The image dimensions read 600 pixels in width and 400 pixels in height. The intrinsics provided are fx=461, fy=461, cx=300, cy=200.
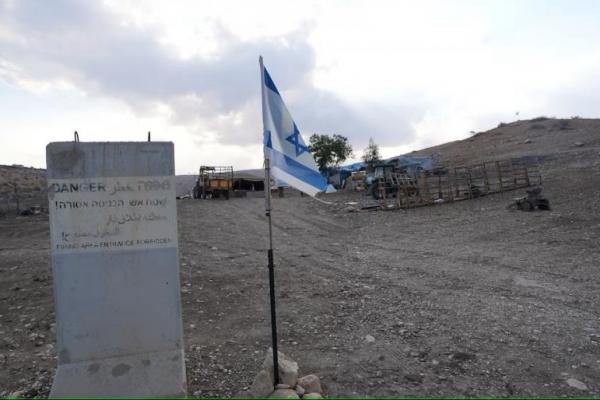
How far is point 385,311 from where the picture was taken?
5.98 meters

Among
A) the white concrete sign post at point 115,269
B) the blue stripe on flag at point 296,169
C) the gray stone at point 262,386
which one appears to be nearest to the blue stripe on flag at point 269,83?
the blue stripe on flag at point 296,169

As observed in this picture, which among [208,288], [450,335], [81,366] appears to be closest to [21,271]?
[208,288]

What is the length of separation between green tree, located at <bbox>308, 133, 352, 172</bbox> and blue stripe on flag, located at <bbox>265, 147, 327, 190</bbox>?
4323 centimetres

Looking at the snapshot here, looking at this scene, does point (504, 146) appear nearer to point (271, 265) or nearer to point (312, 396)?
point (271, 265)

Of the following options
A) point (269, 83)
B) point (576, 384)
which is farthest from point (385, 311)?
point (269, 83)

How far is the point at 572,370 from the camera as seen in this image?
4.08m

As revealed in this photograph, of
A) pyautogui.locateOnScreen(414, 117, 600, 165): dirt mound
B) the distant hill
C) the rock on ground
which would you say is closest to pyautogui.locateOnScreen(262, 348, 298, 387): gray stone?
the rock on ground

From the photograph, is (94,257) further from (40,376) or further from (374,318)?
(374,318)

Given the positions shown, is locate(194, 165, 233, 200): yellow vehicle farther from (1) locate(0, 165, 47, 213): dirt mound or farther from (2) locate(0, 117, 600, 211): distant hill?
(1) locate(0, 165, 47, 213): dirt mound

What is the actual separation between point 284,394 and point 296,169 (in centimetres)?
189

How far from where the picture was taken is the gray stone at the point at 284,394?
349 cm

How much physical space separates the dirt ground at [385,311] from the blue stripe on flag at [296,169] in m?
1.71

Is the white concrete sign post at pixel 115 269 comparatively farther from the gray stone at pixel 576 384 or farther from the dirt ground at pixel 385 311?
the gray stone at pixel 576 384

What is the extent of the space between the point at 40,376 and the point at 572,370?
4833mm
